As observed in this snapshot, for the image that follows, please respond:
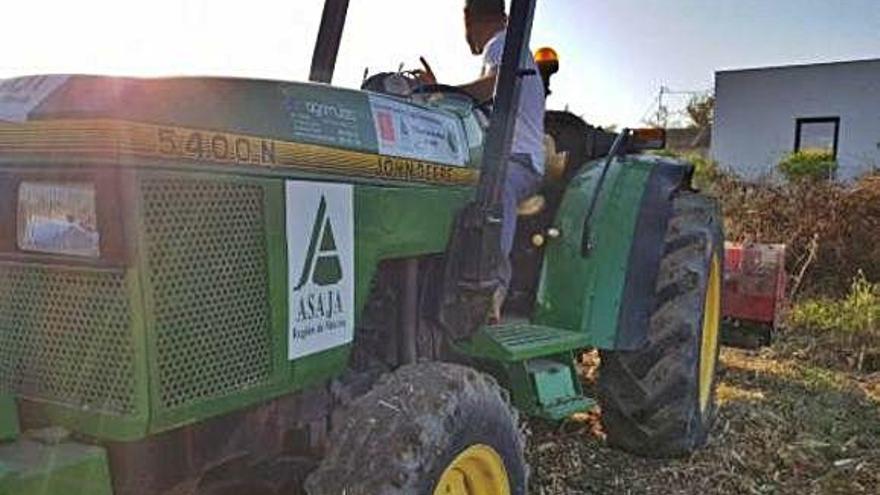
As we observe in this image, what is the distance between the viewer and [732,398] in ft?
19.4

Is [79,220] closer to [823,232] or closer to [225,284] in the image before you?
[225,284]

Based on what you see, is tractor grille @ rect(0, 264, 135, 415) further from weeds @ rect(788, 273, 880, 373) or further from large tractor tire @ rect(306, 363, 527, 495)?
weeds @ rect(788, 273, 880, 373)

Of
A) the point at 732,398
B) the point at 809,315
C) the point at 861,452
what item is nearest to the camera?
the point at 861,452

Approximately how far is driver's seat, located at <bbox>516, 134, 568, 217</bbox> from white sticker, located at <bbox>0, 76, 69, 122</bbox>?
101 inches

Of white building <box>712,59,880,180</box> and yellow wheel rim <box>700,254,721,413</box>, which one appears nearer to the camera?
yellow wheel rim <box>700,254,721,413</box>

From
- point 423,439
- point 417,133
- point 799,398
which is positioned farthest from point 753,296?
point 423,439

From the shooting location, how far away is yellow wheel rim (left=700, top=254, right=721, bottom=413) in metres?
4.93

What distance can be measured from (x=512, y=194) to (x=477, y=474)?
1.41m

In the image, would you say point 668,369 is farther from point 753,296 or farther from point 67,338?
point 753,296

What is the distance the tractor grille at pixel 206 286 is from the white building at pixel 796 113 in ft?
65.2

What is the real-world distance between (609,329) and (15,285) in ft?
8.65

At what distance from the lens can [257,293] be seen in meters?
2.35

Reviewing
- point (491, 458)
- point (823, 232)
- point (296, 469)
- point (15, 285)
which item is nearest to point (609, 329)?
point (491, 458)

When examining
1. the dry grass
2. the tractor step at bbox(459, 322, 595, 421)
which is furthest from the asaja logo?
the dry grass
